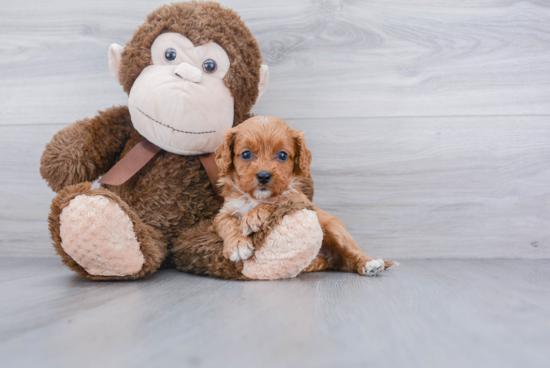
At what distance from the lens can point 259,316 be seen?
0.74 metres

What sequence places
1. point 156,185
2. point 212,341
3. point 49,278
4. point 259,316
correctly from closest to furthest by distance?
1. point 212,341
2. point 259,316
3. point 49,278
4. point 156,185

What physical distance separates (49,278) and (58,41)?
3.42 ft

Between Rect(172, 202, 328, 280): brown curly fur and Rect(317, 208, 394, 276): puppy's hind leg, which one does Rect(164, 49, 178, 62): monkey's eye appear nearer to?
Rect(172, 202, 328, 280): brown curly fur

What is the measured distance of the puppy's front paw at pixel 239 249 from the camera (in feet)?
3.34

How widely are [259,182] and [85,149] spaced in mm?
583

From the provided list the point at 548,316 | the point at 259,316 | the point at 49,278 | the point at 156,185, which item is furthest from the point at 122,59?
the point at 548,316

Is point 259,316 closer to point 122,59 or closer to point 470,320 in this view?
point 470,320

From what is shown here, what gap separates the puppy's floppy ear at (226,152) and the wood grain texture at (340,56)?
0.51 metres

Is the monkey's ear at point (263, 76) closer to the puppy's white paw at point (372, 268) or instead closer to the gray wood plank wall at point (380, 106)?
the gray wood plank wall at point (380, 106)

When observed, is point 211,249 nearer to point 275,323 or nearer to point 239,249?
point 239,249

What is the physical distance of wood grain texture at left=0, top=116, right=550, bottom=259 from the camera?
1.59m

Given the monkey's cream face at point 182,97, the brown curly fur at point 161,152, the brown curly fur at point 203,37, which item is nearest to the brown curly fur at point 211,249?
the brown curly fur at point 161,152

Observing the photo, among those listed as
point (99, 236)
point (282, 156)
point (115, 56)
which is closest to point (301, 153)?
point (282, 156)

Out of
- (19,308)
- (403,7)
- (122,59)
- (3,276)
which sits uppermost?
(403,7)
